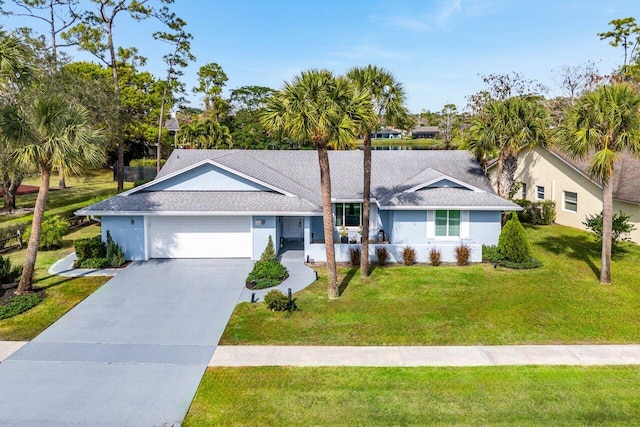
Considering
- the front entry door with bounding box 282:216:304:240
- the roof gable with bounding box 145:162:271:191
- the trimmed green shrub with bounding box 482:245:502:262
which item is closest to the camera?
the trimmed green shrub with bounding box 482:245:502:262

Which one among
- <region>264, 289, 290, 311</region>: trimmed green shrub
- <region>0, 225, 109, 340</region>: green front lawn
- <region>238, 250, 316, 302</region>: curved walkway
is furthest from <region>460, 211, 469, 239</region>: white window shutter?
<region>0, 225, 109, 340</region>: green front lawn

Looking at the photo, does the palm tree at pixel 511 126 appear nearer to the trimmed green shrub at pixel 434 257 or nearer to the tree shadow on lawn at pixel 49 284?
the trimmed green shrub at pixel 434 257

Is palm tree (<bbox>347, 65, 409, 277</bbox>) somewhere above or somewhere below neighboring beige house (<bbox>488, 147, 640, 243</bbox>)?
above

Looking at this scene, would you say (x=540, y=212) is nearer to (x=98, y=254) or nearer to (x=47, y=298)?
(x=98, y=254)

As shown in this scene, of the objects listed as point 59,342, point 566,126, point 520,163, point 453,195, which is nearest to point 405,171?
point 453,195

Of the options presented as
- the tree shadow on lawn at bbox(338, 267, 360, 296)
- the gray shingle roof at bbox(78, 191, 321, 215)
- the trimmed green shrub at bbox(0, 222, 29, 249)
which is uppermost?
the gray shingle roof at bbox(78, 191, 321, 215)

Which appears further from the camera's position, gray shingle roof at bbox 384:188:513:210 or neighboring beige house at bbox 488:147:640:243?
neighboring beige house at bbox 488:147:640:243

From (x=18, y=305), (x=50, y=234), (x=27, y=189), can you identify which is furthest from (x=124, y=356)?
(x=27, y=189)

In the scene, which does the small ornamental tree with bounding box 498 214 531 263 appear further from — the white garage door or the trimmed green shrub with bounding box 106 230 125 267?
the trimmed green shrub with bounding box 106 230 125 267
